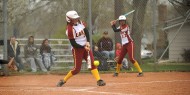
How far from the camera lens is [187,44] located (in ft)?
91.9

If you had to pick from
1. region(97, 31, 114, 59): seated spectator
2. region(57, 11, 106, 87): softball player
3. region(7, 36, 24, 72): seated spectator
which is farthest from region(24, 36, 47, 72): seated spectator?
region(57, 11, 106, 87): softball player

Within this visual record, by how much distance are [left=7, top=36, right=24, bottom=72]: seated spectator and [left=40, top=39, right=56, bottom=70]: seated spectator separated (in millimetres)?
889

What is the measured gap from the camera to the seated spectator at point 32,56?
1670cm

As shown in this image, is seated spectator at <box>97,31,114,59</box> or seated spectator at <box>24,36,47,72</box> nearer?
seated spectator at <box>24,36,47,72</box>

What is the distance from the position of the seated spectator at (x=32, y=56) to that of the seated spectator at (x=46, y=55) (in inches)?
7.2

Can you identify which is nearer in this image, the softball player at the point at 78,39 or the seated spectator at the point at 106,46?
the softball player at the point at 78,39

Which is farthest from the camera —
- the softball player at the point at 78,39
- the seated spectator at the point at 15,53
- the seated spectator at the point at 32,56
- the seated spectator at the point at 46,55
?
the seated spectator at the point at 46,55

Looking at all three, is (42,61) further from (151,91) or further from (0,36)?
(151,91)

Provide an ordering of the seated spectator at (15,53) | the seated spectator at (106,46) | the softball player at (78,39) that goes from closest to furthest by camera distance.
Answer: the softball player at (78,39)
the seated spectator at (15,53)
the seated spectator at (106,46)

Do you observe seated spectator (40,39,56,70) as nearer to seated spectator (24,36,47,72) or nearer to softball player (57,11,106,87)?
seated spectator (24,36,47,72)

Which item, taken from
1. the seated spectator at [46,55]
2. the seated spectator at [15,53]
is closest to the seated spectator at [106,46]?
the seated spectator at [46,55]

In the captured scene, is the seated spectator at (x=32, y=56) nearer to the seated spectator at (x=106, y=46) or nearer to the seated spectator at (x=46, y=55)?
the seated spectator at (x=46, y=55)

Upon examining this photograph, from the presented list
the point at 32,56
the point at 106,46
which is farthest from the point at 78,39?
the point at 106,46

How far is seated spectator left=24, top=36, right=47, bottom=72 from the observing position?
54.8 feet
